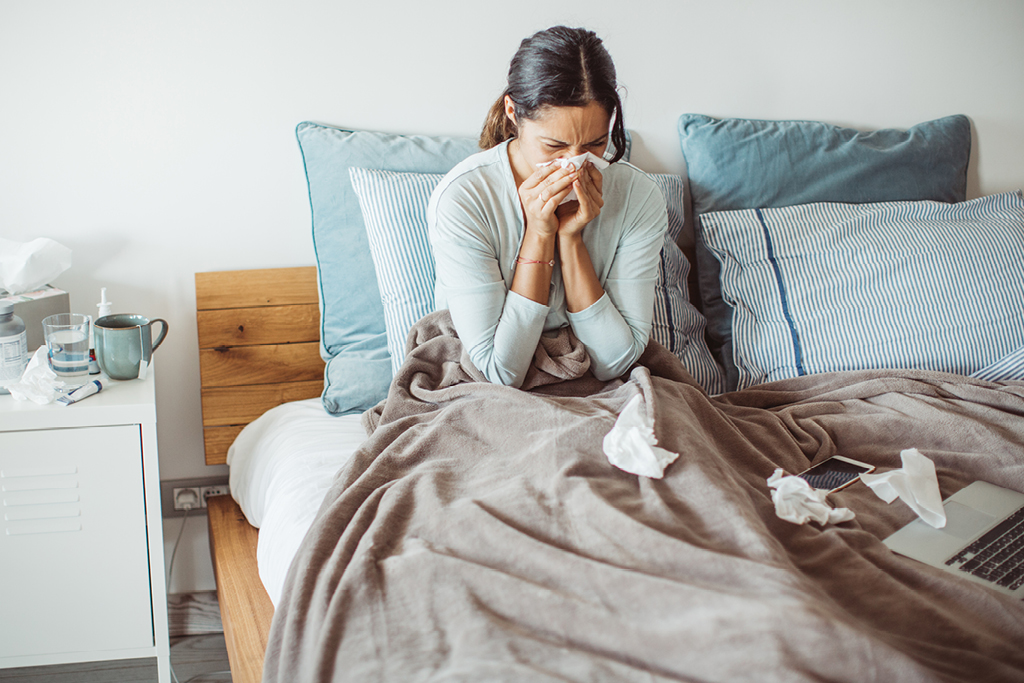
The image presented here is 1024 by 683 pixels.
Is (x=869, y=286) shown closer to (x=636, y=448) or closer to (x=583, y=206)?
(x=583, y=206)

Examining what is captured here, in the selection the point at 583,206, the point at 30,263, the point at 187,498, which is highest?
the point at 583,206

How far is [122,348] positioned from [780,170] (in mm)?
1463

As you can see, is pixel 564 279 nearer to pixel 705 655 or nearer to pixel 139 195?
pixel 705 655

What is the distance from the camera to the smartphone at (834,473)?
1.11m

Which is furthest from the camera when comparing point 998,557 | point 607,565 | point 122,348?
point 122,348

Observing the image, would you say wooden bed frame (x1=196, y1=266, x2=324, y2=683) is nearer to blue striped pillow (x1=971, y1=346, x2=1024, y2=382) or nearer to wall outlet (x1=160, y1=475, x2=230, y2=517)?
wall outlet (x1=160, y1=475, x2=230, y2=517)

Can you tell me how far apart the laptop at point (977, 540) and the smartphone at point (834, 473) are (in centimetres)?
11

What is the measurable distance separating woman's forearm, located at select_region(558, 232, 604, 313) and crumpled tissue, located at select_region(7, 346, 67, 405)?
2.85ft

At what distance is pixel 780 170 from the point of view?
1.74 metres

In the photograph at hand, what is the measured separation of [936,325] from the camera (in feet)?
5.03

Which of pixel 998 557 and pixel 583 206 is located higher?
pixel 583 206

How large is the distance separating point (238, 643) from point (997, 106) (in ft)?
7.44

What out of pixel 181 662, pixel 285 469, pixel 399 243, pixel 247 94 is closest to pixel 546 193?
pixel 399 243

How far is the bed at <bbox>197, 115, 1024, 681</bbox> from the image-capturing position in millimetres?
751
